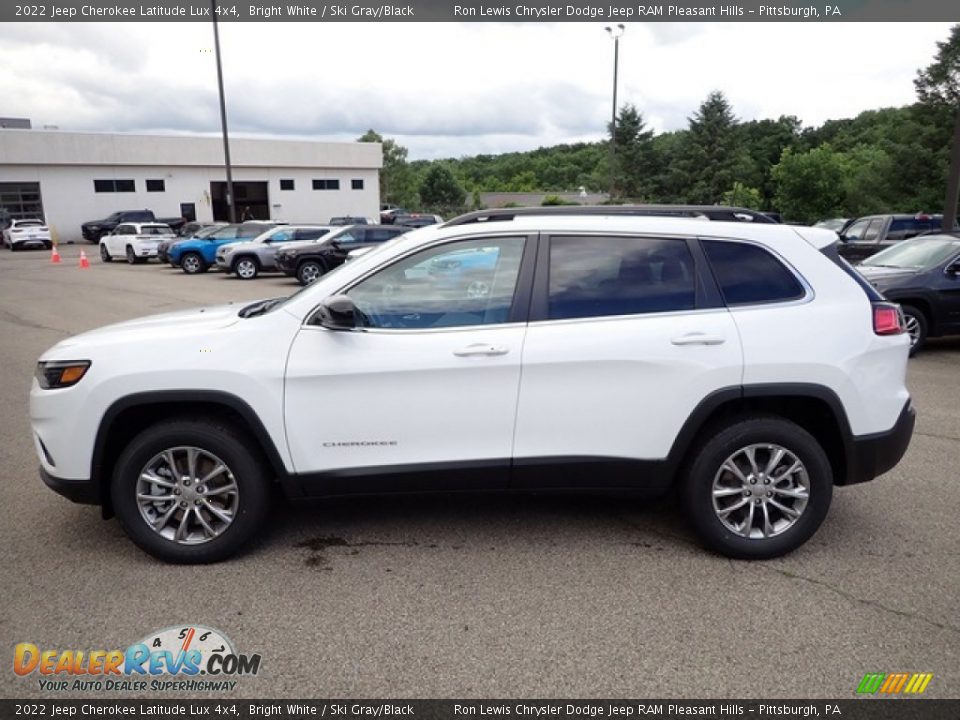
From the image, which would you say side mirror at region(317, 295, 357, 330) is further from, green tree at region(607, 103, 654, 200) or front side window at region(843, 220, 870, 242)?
green tree at region(607, 103, 654, 200)

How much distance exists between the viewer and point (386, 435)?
3.85 m

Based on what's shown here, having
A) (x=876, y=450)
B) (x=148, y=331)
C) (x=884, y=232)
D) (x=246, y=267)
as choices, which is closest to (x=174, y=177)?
(x=246, y=267)

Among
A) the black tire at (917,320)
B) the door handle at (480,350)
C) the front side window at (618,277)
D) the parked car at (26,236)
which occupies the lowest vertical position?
the parked car at (26,236)

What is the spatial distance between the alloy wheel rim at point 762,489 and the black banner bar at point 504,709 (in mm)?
1196

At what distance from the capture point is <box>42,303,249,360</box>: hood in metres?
3.93

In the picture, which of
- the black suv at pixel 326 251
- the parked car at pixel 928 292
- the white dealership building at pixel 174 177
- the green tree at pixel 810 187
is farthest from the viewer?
the green tree at pixel 810 187

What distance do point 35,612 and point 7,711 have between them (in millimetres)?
734

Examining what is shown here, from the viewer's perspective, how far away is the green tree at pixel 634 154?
214 ft

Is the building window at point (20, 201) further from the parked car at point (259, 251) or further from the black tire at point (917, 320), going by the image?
the black tire at point (917, 320)

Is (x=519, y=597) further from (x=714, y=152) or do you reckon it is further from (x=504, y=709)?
(x=714, y=152)

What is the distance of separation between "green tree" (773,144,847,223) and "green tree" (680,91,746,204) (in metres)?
12.5

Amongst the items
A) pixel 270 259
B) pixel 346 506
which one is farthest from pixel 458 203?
pixel 346 506

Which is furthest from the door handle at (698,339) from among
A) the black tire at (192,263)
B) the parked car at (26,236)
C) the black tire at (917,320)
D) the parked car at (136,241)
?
the parked car at (26,236)

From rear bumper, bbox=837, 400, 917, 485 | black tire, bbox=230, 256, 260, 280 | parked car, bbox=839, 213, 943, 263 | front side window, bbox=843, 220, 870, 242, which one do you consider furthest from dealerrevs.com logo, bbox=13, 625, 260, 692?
black tire, bbox=230, 256, 260, 280
